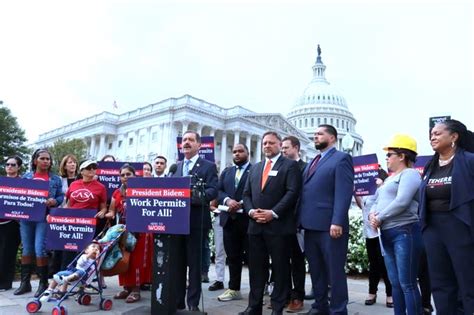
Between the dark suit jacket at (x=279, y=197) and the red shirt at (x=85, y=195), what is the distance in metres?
2.47

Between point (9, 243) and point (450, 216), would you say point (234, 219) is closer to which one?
point (450, 216)

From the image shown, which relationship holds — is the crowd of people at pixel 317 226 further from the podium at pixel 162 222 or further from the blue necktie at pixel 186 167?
the podium at pixel 162 222

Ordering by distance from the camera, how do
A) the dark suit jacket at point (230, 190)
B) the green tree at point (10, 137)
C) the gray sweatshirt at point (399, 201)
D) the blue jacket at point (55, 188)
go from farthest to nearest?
the green tree at point (10, 137) → the blue jacket at point (55, 188) → the dark suit jacket at point (230, 190) → the gray sweatshirt at point (399, 201)

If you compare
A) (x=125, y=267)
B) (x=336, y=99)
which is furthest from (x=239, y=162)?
(x=336, y=99)

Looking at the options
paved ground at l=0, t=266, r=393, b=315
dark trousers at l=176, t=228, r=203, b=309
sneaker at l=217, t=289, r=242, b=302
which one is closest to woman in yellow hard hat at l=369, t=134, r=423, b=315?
paved ground at l=0, t=266, r=393, b=315

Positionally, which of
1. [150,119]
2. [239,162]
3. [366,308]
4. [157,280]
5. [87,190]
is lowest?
[366,308]

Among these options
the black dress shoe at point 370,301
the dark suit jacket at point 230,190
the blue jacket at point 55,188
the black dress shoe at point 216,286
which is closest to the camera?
the black dress shoe at point 370,301

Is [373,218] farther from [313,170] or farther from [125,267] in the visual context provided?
[125,267]

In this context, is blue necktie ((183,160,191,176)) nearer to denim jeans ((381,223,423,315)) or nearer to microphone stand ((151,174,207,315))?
microphone stand ((151,174,207,315))

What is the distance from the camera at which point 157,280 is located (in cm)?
482

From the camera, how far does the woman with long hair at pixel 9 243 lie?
655cm

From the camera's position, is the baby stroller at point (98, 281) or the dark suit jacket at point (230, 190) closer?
the baby stroller at point (98, 281)

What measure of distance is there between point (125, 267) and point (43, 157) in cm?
240

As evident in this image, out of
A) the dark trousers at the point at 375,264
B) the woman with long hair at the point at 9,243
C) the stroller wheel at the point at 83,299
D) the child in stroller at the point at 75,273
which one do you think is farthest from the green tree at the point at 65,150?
the dark trousers at the point at 375,264
